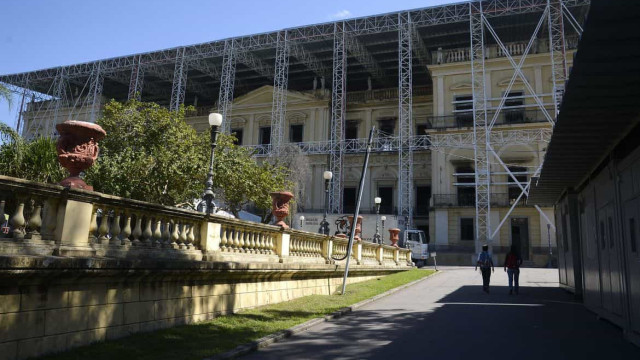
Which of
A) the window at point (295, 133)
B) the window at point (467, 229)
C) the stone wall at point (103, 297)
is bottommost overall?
the stone wall at point (103, 297)

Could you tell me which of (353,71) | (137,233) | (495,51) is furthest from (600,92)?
(353,71)

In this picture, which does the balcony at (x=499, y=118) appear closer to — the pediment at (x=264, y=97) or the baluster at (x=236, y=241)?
the pediment at (x=264, y=97)

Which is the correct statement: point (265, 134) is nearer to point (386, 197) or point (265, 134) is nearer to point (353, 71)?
point (353, 71)

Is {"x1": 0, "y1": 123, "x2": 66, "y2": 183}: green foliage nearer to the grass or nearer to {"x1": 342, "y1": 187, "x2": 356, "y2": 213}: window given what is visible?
the grass

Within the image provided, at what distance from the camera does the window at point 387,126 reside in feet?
130

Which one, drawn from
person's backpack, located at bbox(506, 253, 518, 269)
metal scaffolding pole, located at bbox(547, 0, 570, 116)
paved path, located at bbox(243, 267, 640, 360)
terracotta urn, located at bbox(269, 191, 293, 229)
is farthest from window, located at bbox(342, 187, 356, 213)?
terracotta urn, located at bbox(269, 191, 293, 229)

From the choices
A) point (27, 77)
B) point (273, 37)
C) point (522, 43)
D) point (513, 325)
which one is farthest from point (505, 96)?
point (27, 77)

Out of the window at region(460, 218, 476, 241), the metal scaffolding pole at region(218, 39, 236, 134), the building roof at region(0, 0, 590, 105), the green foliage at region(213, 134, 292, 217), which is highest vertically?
the building roof at region(0, 0, 590, 105)

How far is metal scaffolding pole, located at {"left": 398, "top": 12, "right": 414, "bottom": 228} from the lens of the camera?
32.5m

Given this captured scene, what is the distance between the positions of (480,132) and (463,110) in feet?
6.91

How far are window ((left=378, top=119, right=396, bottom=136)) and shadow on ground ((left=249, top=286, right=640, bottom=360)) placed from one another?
29174mm

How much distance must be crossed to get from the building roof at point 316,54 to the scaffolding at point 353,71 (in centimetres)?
9

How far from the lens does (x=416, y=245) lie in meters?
29.9

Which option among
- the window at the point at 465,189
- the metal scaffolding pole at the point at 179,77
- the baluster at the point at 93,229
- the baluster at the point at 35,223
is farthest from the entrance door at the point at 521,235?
the baluster at the point at 35,223
